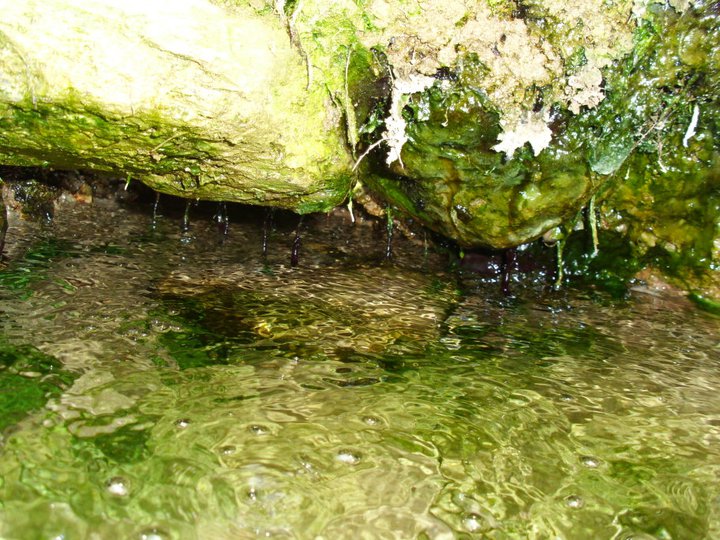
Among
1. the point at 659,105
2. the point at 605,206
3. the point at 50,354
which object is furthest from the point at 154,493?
the point at 605,206

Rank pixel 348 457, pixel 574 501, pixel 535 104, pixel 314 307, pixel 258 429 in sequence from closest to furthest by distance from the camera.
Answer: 1. pixel 574 501
2. pixel 348 457
3. pixel 258 429
4. pixel 535 104
5. pixel 314 307

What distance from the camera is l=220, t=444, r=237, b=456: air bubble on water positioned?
6.99 ft

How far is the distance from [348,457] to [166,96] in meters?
2.00

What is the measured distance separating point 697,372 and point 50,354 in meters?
3.59

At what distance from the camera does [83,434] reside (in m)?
2.13

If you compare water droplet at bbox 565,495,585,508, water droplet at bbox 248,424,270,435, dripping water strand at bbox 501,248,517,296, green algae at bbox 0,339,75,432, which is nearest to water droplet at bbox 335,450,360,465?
water droplet at bbox 248,424,270,435

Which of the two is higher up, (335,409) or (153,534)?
(335,409)

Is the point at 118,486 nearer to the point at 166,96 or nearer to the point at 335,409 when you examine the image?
the point at 335,409

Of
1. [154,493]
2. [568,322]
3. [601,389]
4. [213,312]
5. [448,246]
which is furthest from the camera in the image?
[448,246]

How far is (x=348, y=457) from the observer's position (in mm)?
2191

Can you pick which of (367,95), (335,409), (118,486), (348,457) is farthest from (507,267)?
(118,486)

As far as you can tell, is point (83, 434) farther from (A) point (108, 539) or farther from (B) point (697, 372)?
(B) point (697, 372)

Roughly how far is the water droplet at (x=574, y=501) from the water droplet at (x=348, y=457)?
82 cm

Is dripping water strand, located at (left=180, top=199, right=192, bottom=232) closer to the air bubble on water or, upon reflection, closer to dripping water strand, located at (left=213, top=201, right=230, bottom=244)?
dripping water strand, located at (left=213, top=201, right=230, bottom=244)
